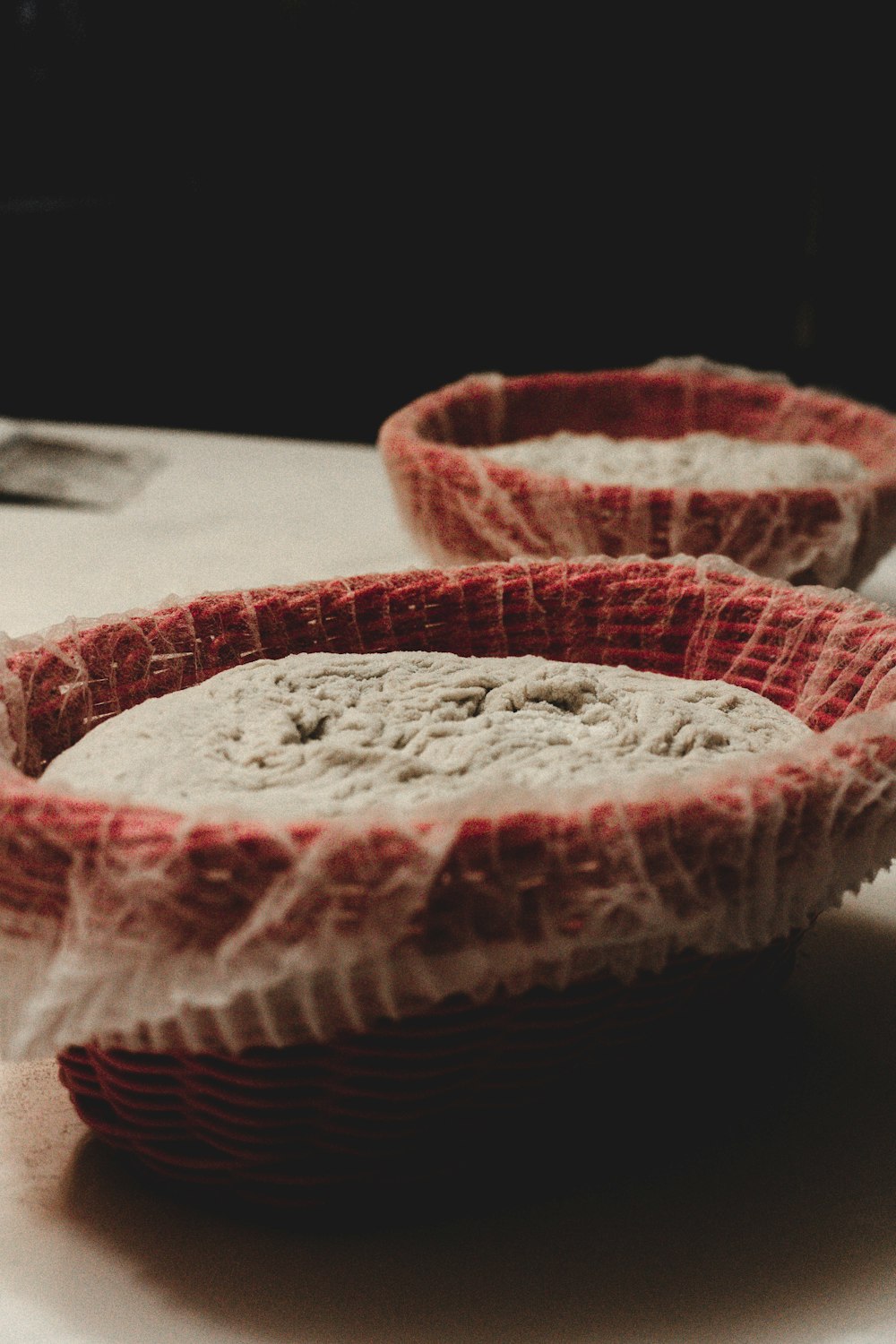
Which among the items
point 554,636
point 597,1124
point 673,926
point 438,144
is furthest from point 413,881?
point 438,144

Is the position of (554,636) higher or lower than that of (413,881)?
lower

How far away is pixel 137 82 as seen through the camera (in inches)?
82.4

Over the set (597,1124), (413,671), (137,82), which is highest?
(137,82)

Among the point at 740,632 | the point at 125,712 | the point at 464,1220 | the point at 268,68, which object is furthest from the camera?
the point at 268,68

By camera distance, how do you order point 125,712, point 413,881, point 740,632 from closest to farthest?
point 413,881 < point 125,712 < point 740,632

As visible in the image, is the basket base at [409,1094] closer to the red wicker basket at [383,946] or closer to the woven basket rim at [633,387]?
the red wicker basket at [383,946]

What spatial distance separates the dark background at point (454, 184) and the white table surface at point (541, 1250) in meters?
1.46

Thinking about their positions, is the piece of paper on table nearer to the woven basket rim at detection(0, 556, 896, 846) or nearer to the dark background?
the dark background

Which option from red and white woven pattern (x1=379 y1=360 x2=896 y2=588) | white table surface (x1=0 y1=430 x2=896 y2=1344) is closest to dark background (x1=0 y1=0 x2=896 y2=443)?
red and white woven pattern (x1=379 y1=360 x2=896 y2=588)

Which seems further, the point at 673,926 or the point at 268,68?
the point at 268,68

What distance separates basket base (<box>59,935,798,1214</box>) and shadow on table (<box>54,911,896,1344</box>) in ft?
0.04

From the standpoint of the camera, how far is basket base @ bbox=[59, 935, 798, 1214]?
596 mm

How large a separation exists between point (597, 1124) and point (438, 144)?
1.68 m

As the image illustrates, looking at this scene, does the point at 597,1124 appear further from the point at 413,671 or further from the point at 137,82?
the point at 137,82
